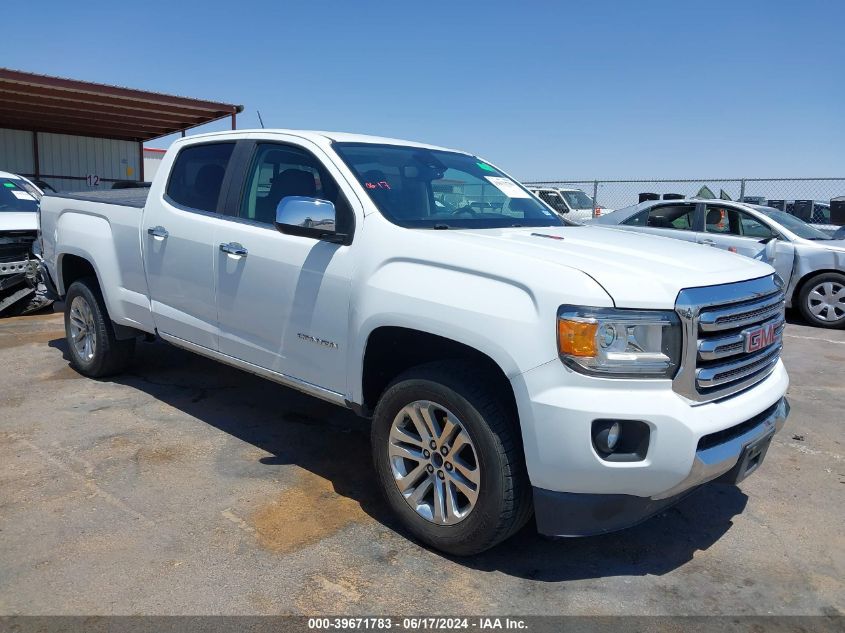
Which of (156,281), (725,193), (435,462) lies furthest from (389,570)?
(725,193)

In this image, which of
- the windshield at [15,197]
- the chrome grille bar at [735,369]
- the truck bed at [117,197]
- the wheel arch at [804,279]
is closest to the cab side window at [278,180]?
the truck bed at [117,197]

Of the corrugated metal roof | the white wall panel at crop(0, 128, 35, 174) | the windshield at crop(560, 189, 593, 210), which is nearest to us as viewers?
the corrugated metal roof

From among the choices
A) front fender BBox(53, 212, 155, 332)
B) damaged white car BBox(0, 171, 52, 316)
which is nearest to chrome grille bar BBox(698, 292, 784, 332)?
front fender BBox(53, 212, 155, 332)

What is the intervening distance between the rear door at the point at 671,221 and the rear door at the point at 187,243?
6.58 metres

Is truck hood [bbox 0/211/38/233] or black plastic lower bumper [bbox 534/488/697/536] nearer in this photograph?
black plastic lower bumper [bbox 534/488/697/536]

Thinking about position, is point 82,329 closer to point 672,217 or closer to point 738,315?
point 738,315

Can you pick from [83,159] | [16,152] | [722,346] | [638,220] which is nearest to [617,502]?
[722,346]

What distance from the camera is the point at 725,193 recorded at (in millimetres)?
16453

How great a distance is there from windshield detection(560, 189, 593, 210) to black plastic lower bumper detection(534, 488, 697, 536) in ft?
58.3

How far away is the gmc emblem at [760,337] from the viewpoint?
3.03 m

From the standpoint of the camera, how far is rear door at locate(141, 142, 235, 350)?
4375mm

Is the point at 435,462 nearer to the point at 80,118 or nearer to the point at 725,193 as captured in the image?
the point at 725,193

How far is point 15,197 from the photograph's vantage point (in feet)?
30.0

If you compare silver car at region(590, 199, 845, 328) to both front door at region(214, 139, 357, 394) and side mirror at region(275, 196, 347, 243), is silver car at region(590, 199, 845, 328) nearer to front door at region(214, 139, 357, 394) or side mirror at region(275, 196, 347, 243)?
front door at region(214, 139, 357, 394)
